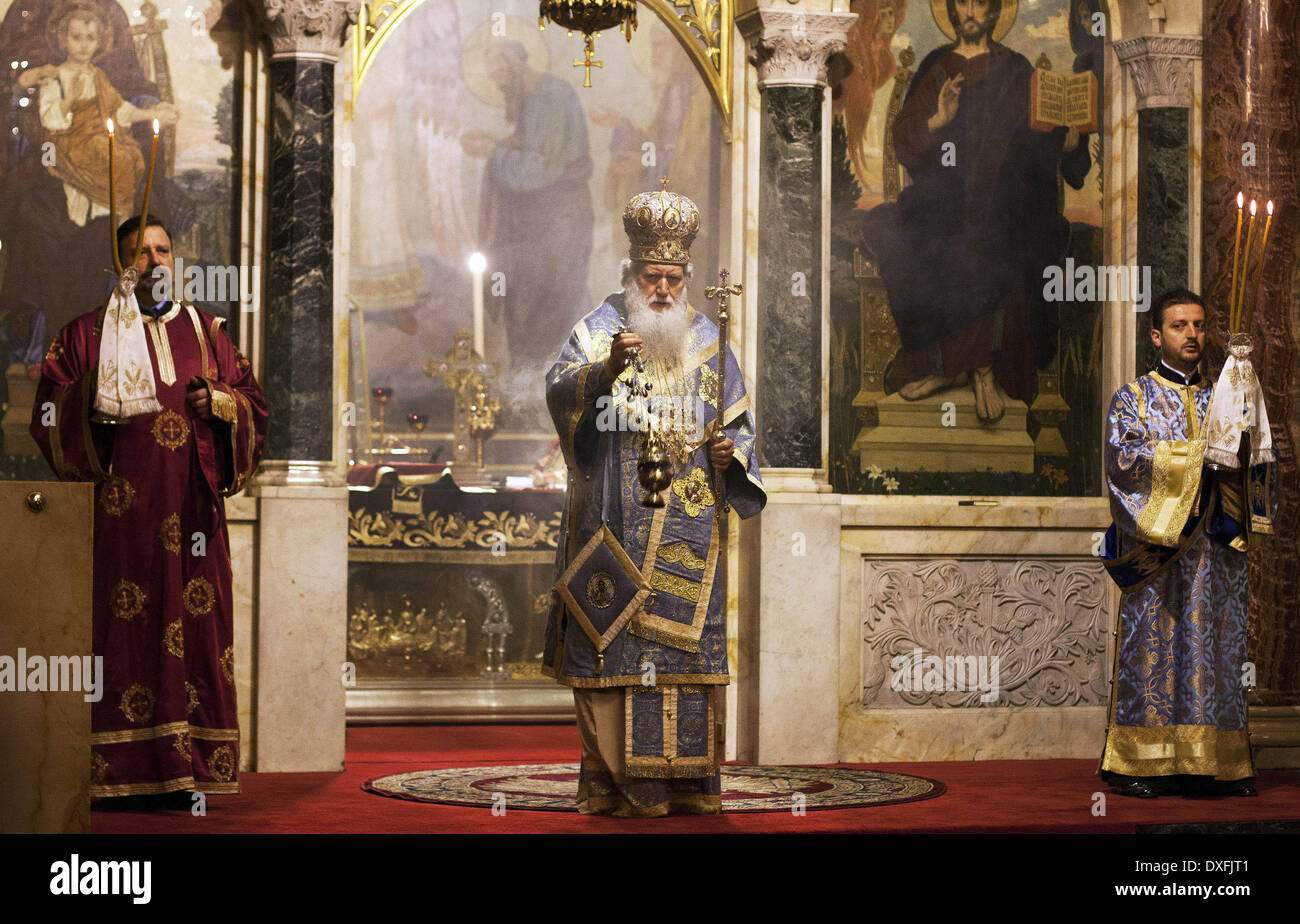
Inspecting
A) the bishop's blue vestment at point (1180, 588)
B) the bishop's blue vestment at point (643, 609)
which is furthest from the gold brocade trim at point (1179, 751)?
the bishop's blue vestment at point (643, 609)

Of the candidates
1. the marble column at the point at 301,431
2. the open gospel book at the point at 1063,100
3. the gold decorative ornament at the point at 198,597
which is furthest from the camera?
the open gospel book at the point at 1063,100

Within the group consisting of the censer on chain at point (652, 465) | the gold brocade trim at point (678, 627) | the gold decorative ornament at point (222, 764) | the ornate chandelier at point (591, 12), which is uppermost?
the ornate chandelier at point (591, 12)

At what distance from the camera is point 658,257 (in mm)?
6316

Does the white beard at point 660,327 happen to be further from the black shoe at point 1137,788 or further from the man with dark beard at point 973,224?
the black shoe at point 1137,788

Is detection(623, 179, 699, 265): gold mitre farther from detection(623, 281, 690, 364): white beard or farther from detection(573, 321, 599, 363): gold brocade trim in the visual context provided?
detection(573, 321, 599, 363): gold brocade trim

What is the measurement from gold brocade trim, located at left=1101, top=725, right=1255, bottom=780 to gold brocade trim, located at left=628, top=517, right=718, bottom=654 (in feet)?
6.08

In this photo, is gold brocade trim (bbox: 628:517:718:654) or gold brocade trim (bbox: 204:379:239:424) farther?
gold brocade trim (bbox: 204:379:239:424)

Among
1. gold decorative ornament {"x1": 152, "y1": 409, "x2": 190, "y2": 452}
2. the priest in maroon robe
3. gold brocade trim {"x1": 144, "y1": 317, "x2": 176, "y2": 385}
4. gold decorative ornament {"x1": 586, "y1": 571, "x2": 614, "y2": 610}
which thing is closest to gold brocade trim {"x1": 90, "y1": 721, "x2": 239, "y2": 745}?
the priest in maroon robe

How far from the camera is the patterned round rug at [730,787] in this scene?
6465 mm

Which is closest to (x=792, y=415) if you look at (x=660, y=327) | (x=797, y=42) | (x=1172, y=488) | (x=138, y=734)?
(x=797, y=42)

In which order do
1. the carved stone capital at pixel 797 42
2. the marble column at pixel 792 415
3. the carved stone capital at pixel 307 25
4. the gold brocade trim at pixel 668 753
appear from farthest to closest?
the carved stone capital at pixel 797 42
the marble column at pixel 792 415
the carved stone capital at pixel 307 25
the gold brocade trim at pixel 668 753

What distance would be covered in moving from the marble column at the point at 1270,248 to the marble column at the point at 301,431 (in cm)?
390

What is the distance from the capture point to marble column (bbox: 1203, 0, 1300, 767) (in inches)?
317

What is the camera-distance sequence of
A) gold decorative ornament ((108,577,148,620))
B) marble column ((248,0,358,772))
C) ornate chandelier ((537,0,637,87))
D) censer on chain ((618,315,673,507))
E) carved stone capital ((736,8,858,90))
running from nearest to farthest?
censer on chain ((618,315,673,507)) → gold decorative ornament ((108,577,148,620)) → marble column ((248,0,358,772)) → ornate chandelier ((537,0,637,87)) → carved stone capital ((736,8,858,90))
